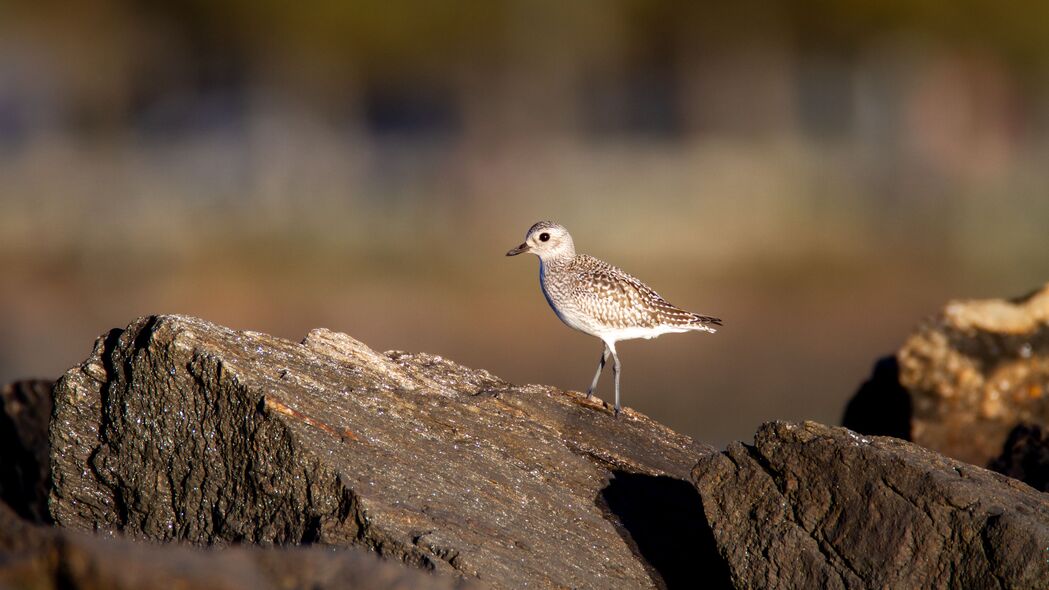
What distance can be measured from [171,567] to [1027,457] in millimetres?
5612

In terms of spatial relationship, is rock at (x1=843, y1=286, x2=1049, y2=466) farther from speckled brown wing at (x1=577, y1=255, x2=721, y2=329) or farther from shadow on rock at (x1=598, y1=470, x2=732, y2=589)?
shadow on rock at (x1=598, y1=470, x2=732, y2=589)

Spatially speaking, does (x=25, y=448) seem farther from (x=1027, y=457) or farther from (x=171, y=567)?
(x=1027, y=457)

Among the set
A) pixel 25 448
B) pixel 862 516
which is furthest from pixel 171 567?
pixel 25 448

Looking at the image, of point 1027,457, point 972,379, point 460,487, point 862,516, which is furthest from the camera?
point 972,379

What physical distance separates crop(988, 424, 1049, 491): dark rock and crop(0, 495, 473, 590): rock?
4682 millimetres

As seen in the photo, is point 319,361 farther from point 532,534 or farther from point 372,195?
point 372,195

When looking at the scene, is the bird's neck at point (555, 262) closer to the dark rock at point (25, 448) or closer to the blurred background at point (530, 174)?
the dark rock at point (25, 448)

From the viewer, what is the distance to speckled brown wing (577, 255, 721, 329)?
923cm

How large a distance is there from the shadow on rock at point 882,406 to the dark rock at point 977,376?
14 centimetres

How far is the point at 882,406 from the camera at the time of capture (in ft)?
32.5

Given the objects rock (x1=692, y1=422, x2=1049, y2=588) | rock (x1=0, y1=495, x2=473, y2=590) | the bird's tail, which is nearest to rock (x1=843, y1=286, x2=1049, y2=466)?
the bird's tail

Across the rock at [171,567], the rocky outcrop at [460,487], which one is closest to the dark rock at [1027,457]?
the rocky outcrop at [460,487]

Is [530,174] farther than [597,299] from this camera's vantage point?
Yes

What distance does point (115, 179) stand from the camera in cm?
3200
